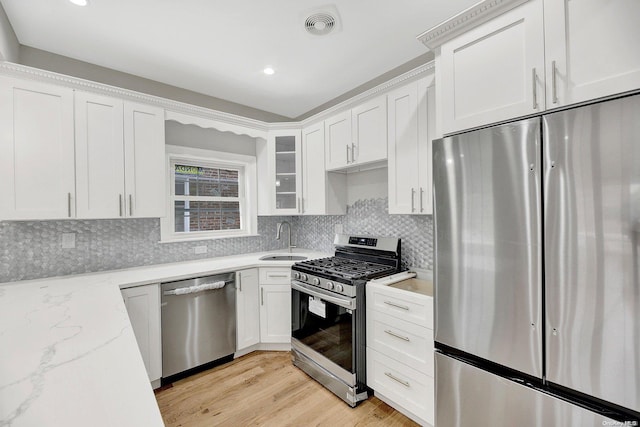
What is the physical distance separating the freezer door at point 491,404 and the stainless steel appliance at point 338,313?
650 mm

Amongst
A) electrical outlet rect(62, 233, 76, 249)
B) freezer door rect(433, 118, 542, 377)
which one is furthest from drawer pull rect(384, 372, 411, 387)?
electrical outlet rect(62, 233, 76, 249)

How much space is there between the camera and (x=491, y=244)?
4.36 ft

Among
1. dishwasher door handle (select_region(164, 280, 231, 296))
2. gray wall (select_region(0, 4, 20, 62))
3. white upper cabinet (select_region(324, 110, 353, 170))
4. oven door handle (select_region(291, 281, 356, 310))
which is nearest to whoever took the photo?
gray wall (select_region(0, 4, 20, 62))

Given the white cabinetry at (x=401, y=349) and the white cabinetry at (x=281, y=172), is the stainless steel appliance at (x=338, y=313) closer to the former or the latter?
the white cabinetry at (x=401, y=349)

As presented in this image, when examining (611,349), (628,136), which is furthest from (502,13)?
(611,349)

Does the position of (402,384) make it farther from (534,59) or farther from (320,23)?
(320,23)

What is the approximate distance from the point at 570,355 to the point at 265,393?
6.57 ft

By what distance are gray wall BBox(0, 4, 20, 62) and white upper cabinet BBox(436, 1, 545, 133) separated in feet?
8.75

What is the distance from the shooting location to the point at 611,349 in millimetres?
1025

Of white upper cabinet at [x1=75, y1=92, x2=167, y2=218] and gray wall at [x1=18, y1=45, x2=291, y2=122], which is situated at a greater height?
gray wall at [x1=18, y1=45, x2=291, y2=122]

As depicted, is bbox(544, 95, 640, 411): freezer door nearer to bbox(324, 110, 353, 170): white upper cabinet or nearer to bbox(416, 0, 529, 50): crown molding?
bbox(416, 0, 529, 50): crown molding

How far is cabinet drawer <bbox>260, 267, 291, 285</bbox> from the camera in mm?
2805

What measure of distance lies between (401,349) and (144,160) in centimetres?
252

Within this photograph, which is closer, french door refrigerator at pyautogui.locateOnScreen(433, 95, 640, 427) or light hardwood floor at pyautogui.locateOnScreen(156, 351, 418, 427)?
french door refrigerator at pyautogui.locateOnScreen(433, 95, 640, 427)
